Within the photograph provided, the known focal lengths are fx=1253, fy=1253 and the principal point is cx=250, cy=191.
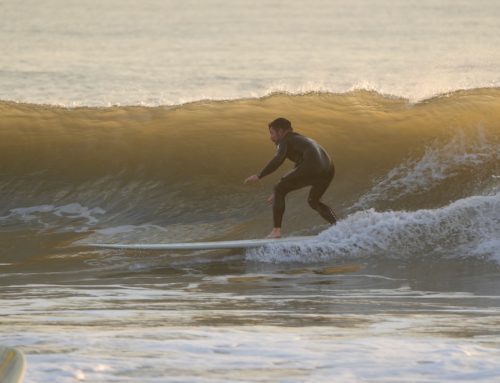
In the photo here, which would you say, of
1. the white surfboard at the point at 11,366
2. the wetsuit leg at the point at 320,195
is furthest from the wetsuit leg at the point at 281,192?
the white surfboard at the point at 11,366

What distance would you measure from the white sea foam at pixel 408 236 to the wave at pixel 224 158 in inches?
63.8

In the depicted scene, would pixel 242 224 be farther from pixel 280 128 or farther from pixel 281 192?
pixel 280 128

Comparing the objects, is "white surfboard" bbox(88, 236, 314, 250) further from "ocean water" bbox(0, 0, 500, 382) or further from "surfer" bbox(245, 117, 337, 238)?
"surfer" bbox(245, 117, 337, 238)

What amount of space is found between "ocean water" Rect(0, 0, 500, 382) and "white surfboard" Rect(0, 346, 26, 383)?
2.29ft

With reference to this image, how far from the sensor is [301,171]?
1134 centimetres

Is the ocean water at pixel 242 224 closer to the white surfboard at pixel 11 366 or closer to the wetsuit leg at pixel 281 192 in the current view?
the wetsuit leg at pixel 281 192

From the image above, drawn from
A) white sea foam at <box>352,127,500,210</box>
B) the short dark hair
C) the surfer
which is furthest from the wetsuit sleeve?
white sea foam at <box>352,127,500,210</box>

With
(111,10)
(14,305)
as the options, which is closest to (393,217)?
(14,305)

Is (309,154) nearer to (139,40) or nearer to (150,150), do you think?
(150,150)

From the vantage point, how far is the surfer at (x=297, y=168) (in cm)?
1127

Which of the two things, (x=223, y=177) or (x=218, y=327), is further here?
(x=223, y=177)

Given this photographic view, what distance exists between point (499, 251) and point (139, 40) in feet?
87.4

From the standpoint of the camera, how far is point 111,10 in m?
46.8

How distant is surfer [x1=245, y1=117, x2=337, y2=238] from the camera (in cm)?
1127
